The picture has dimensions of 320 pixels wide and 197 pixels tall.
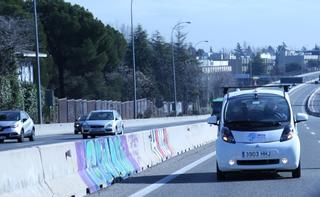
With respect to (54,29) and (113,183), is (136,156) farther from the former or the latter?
(54,29)

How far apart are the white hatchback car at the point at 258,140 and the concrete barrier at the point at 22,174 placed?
16.7ft

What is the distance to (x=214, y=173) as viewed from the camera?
60.0 ft

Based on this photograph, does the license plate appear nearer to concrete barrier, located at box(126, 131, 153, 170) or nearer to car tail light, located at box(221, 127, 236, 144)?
car tail light, located at box(221, 127, 236, 144)

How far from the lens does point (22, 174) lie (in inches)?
441

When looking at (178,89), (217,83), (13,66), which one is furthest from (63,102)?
(217,83)

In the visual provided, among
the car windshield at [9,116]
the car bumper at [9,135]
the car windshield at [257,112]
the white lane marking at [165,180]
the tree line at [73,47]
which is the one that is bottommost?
the car bumper at [9,135]

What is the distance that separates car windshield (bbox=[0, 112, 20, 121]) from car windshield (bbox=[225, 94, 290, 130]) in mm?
23716

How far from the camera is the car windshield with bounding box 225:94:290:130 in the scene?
1638 centimetres

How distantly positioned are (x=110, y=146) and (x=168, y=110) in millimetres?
84562

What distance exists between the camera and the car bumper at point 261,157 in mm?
16031

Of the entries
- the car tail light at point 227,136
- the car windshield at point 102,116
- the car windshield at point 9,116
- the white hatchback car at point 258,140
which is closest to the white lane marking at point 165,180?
the white hatchback car at point 258,140

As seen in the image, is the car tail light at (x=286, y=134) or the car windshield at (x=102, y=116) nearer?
the car tail light at (x=286, y=134)

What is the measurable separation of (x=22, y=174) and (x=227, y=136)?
20.1ft

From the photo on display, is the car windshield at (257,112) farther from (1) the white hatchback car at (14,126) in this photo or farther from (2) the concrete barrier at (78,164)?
(1) the white hatchback car at (14,126)
